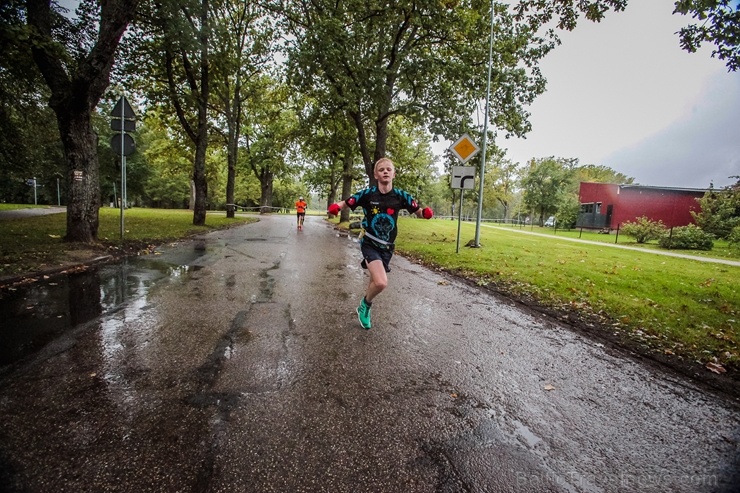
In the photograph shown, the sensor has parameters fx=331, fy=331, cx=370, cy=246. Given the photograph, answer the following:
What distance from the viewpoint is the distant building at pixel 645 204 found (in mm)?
31172

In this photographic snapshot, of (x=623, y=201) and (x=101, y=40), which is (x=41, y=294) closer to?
(x=101, y=40)

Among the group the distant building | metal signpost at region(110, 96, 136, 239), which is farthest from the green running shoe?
the distant building

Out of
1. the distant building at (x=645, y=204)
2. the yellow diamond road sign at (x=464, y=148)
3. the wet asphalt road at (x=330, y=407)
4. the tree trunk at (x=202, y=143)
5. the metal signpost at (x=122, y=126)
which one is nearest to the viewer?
the wet asphalt road at (x=330, y=407)

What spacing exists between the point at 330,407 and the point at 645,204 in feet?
134

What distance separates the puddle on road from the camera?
3452mm

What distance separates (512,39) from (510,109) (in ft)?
8.95

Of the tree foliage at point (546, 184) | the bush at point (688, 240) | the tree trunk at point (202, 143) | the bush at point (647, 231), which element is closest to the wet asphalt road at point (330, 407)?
the tree trunk at point (202, 143)

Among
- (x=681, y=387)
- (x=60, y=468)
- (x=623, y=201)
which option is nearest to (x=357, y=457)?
(x=60, y=468)

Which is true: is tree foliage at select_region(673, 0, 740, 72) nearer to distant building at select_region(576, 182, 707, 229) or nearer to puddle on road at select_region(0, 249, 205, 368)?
puddle on road at select_region(0, 249, 205, 368)

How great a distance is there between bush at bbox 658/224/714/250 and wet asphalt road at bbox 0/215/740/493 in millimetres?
19377

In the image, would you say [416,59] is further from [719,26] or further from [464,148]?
[719,26]

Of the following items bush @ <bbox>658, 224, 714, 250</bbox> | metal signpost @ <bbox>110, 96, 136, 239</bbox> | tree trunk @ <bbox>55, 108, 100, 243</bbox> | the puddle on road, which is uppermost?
metal signpost @ <bbox>110, 96, 136, 239</bbox>

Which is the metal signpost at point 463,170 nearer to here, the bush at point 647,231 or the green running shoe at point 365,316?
the green running shoe at point 365,316

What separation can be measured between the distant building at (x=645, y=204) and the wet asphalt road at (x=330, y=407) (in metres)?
34.8
